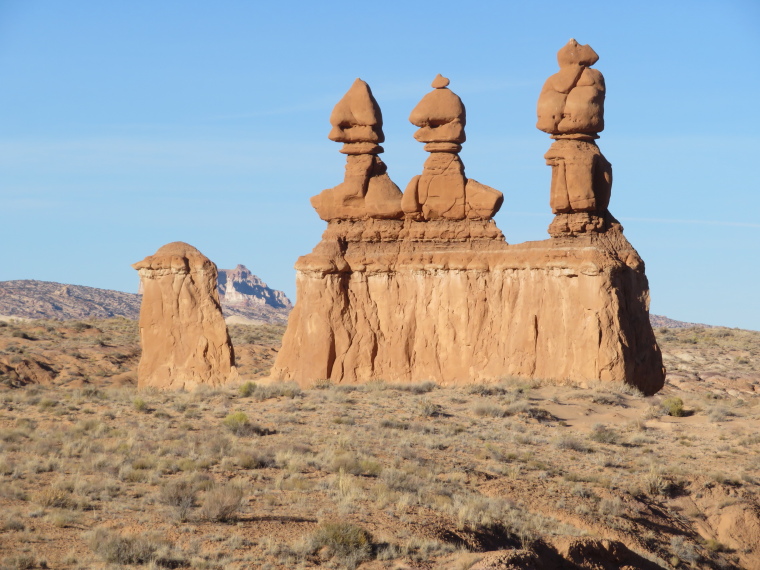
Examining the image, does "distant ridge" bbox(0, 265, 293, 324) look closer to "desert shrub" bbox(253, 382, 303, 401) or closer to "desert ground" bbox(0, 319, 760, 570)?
"desert shrub" bbox(253, 382, 303, 401)

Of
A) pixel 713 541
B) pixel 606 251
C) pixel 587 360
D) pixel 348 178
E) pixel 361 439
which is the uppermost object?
pixel 348 178

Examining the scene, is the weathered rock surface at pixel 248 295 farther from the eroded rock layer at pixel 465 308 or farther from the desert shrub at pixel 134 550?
the desert shrub at pixel 134 550

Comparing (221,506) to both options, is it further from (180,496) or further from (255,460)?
(255,460)

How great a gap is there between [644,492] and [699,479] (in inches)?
62.0

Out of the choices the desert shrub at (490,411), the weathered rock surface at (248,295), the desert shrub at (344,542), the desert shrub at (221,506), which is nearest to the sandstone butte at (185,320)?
the desert shrub at (490,411)

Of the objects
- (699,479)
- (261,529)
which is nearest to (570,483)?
(699,479)

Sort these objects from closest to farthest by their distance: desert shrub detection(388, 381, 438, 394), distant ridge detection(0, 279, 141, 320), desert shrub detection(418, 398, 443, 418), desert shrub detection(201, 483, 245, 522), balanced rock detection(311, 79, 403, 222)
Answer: desert shrub detection(201, 483, 245, 522), desert shrub detection(418, 398, 443, 418), desert shrub detection(388, 381, 438, 394), balanced rock detection(311, 79, 403, 222), distant ridge detection(0, 279, 141, 320)

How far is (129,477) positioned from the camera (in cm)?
1720

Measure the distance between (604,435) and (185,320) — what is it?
14.8 m

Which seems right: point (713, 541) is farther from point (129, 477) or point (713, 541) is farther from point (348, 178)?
point (348, 178)

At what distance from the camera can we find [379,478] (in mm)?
18141

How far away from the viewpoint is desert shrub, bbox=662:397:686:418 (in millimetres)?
26969

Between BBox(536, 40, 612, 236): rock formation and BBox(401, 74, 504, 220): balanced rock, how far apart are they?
2677mm

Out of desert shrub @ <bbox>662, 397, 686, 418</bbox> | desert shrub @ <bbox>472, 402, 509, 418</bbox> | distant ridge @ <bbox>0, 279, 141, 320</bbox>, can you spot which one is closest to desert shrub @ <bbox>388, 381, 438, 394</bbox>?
desert shrub @ <bbox>472, 402, 509, 418</bbox>
